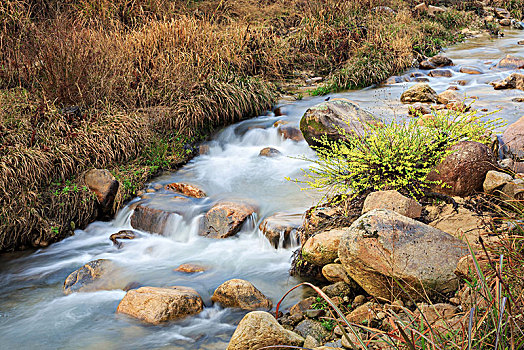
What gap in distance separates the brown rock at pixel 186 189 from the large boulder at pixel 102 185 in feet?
2.67

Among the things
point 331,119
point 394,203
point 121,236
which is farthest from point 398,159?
point 121,236

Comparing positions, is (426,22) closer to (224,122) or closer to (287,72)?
(287,72)

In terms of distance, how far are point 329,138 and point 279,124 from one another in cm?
164

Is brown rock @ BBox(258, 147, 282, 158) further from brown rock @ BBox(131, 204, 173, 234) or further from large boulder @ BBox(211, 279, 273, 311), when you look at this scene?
large boulder @ BBox(211, 279, 273, 311)

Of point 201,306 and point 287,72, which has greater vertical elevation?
point 287,72

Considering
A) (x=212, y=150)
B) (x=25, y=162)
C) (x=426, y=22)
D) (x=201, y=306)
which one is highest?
(x=426, y=22)

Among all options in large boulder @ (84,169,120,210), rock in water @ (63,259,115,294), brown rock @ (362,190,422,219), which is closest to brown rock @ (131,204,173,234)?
large boulder @ (84,169,120,210)

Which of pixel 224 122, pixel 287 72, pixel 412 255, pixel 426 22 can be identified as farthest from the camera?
pixel 426 22

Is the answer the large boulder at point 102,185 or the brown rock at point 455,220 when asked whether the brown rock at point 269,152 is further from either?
the brown rock at point 455,220

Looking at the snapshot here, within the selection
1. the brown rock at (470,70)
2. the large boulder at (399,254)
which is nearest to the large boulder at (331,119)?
the large boulder at (399,254)

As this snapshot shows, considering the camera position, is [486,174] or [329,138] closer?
[486,174]

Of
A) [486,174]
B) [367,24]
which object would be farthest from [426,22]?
[486,174]

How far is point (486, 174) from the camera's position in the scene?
14.0 ft

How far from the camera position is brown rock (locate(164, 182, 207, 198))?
266 inches
